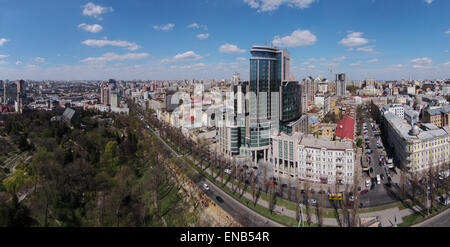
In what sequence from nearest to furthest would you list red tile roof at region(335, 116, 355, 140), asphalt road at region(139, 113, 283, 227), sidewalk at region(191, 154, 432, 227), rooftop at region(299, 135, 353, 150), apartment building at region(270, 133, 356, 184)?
sidewalk at region(191, 154, 432, 227) < asphalt road at region(139, 113, 283, 227) < apartment building at region(270, 133, 356, 184) < rooftop at region(299, 135, 353, 150) < red tile roof at region(335, 116, 355, 140)

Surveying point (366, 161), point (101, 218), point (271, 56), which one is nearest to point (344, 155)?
point (366, 161)

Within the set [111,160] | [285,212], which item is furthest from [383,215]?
[111,160]

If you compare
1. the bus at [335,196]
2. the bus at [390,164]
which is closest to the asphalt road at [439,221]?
the bus at [335,196]

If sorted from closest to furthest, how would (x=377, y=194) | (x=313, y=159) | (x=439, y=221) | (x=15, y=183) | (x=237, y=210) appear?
(x=439, y=221) < (x=237, y=210) < (x=15, y=183) < (x=377, y=194) < (x=313, y=159)

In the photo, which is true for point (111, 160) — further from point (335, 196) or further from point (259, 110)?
point (335, 196)

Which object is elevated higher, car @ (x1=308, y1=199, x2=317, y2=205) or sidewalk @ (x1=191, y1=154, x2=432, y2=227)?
car @ (x1=308, y1=199, x2=317, y2=205)

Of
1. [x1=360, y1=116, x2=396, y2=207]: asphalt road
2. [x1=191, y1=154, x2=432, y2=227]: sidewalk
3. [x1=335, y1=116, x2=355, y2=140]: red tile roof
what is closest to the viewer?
[x1=191, y1=154, x2=432, y2=227]: sidewalk

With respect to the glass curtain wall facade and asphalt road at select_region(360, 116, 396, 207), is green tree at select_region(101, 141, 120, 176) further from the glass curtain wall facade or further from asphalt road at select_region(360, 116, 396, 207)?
asphalt road at select_region(360, 116, 396, 207)

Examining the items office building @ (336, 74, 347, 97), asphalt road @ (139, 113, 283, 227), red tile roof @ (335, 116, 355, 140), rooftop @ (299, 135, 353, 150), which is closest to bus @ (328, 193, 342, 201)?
rooftop @ (299, 135, 353, 150)

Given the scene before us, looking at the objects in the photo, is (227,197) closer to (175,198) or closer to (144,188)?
(175,198)

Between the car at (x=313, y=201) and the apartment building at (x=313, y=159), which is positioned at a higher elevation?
the apartment building at (x=313, y=159)

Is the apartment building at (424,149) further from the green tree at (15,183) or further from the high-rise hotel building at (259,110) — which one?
the green tree at (15,183)
